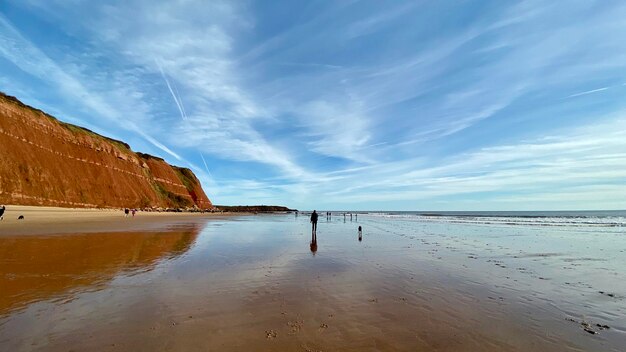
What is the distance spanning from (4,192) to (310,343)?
5739cm

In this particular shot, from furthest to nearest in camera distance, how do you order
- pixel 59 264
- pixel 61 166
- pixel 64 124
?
pixel 64 124 < pixel 61 166 < pixel 59 264

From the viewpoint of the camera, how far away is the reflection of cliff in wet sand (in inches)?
312

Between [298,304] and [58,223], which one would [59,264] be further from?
[58,223]

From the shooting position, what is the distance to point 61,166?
56.7m

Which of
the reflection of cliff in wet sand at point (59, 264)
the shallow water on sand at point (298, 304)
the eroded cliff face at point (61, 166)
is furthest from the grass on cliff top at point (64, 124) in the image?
the shallow water on sand at point (298, 304)

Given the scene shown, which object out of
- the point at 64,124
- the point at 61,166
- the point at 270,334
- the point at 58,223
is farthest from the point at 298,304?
the point at 64,124

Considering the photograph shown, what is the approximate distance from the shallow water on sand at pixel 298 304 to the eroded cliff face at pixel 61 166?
149 feet

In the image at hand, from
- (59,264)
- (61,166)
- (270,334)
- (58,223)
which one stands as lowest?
(270,334)

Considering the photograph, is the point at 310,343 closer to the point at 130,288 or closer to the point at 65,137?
the point at 130,288

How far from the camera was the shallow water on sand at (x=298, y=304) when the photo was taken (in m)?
5.40

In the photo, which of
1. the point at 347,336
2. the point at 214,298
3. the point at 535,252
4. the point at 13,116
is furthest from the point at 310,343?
the point at 13,116

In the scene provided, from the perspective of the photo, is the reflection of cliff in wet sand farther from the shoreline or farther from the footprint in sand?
the shoreline

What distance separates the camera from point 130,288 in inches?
334

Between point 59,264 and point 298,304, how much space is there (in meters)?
9.72
